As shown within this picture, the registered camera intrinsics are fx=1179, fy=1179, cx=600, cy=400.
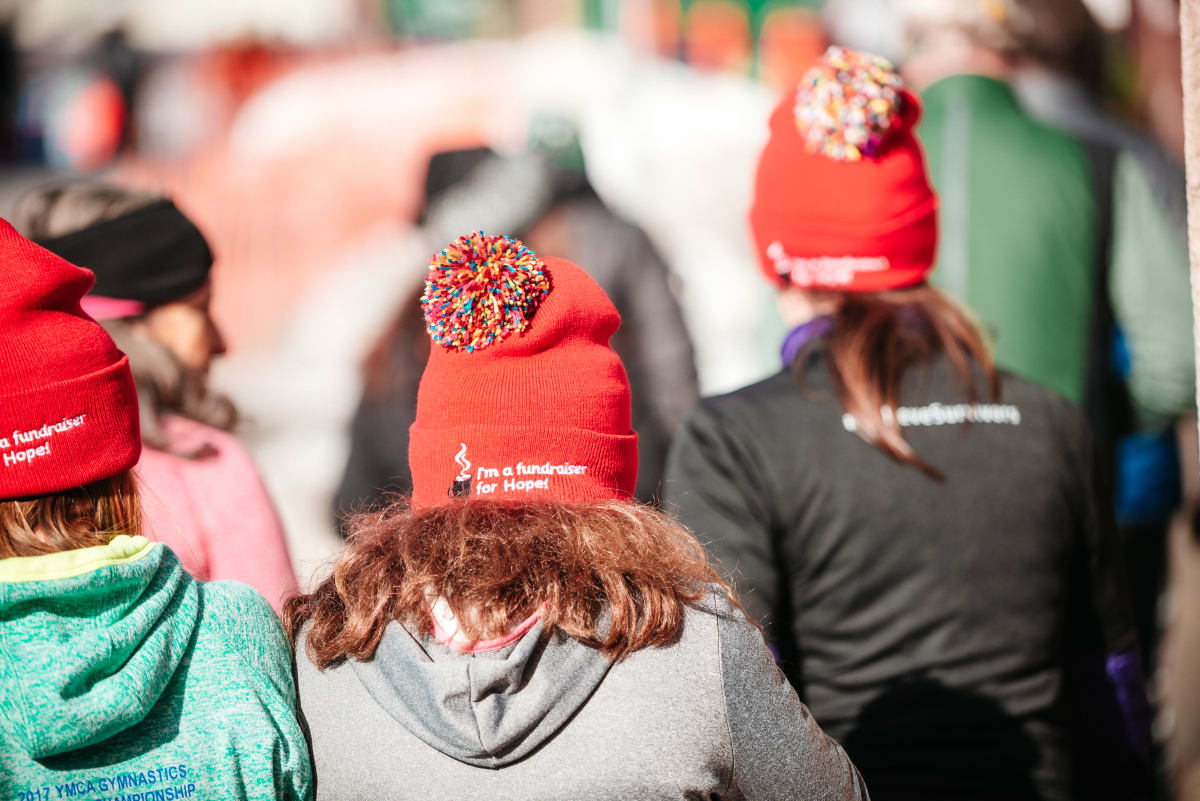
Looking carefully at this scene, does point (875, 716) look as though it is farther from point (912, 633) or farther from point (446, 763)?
point (446, 763)

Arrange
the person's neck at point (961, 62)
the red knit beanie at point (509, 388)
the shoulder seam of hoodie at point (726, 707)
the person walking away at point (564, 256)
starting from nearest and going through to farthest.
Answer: the shoulder seam of hoodie at point (726, 707), the red knit beanie at point (509, 388), the person's neck at point (961, 62), the person walking away at point (564, 256)

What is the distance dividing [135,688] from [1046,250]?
261 centimetres

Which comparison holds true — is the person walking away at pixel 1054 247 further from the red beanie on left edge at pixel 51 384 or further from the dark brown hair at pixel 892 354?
the red beanie on left edge at pixel 51 384

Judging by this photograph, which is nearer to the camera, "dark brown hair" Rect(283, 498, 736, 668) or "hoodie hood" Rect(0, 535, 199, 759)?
"hoodie hood" Rect(0, 535, 199, 759)

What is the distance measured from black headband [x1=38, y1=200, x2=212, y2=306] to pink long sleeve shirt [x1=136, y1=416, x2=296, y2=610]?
29 centimetres

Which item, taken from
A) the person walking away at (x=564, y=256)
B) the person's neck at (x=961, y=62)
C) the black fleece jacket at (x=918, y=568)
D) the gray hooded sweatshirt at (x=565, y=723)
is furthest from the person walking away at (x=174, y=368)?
the person's neck at (x=961, y=62)

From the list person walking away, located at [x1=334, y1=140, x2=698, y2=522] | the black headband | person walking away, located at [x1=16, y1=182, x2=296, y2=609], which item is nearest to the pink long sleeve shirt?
person walking away, located at [x1=16, y1=182, x2=296, y2=609]

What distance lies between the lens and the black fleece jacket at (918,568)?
2.05m

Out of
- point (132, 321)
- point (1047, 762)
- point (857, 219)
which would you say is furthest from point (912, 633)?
point (132, 321)

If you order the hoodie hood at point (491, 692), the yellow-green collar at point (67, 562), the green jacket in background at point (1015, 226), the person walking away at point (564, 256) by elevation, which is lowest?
the person walking away at point (564, 256)

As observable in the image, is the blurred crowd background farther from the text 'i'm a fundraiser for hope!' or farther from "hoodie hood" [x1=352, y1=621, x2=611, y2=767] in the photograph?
"hoodie hood" [x1=352, y1=621, x2=611, y2=767]

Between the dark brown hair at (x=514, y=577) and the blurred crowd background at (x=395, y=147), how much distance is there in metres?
2.43

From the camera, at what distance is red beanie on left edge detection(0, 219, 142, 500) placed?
1458mm

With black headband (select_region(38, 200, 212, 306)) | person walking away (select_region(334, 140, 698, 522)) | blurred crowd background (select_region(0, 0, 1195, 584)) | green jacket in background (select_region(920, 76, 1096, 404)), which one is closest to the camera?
black headband (select_region(38, 200, 212, 306))
